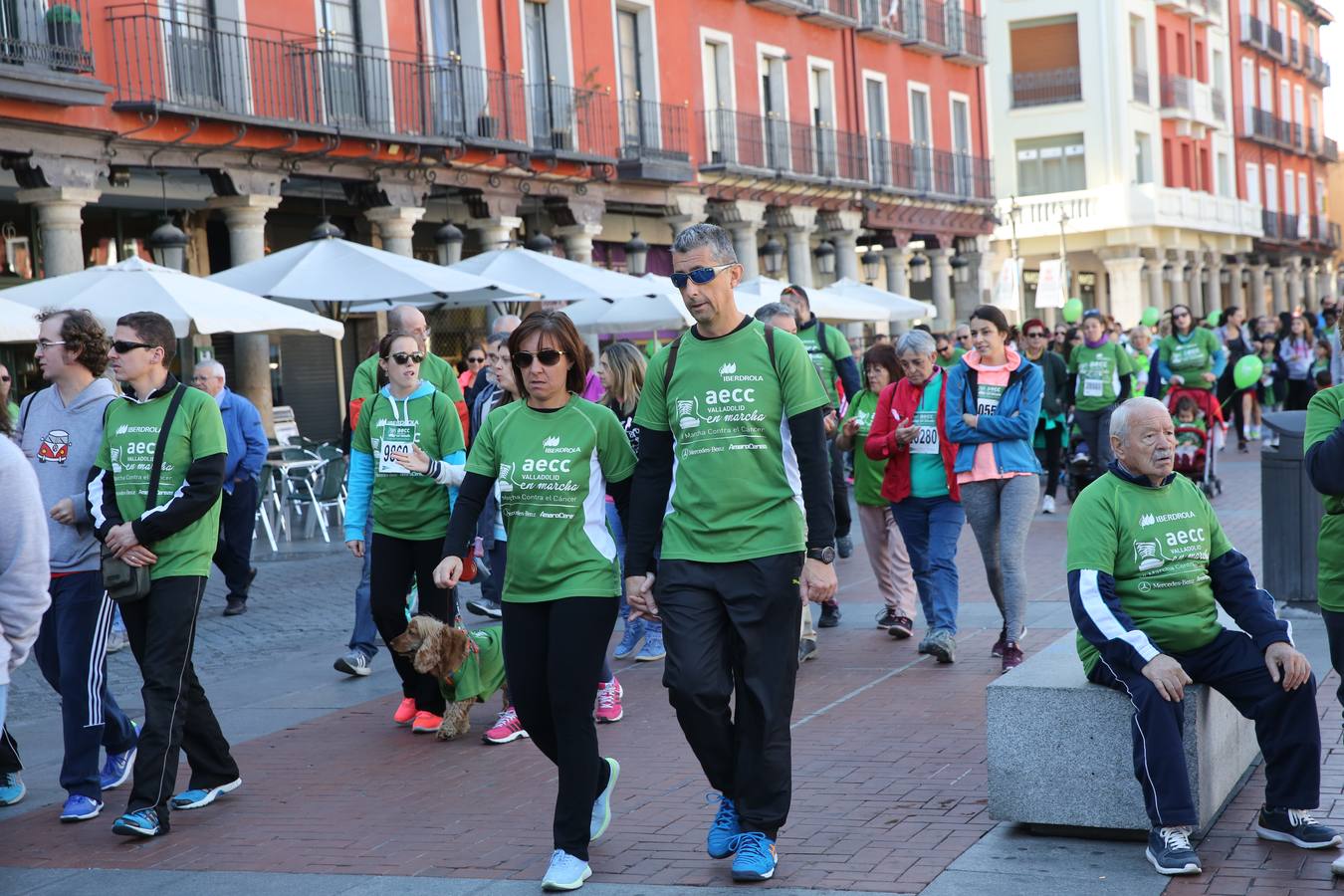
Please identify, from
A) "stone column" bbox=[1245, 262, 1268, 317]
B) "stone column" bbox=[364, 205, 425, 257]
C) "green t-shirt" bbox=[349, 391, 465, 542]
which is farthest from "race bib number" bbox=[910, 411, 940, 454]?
"stone column" bbox=[1245, 262, 1268, 317]

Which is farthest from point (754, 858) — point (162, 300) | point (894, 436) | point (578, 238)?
point (578, 238)

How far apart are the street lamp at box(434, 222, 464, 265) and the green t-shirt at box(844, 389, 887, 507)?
37.9 ft

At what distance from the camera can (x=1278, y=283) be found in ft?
219

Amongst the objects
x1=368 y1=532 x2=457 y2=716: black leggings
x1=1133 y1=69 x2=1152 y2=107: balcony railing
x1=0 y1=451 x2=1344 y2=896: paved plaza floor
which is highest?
x1=1133 y1=69 x2=1152 y2=107: balcony railing

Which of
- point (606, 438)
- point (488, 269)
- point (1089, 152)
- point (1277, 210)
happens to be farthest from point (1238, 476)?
point (1277, 210)

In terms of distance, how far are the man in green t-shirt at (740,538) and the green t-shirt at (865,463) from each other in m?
4.22

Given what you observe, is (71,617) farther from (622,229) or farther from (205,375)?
(622,229)

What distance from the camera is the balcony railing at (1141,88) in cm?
4855

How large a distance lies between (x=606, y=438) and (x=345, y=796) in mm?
2040

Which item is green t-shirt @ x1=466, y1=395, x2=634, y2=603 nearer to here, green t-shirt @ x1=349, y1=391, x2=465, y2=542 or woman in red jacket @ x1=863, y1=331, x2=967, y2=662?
green t-shirt @ x1=349, y1=391, x2=465, y2=542

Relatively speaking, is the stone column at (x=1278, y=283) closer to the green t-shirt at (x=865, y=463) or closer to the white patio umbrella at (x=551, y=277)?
the white patio umbrella at (x=551, y=277)

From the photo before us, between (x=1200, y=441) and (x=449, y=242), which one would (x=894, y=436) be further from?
(x=449, y=242)

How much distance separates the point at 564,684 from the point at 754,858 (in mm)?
778

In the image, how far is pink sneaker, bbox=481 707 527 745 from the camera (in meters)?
7.40
